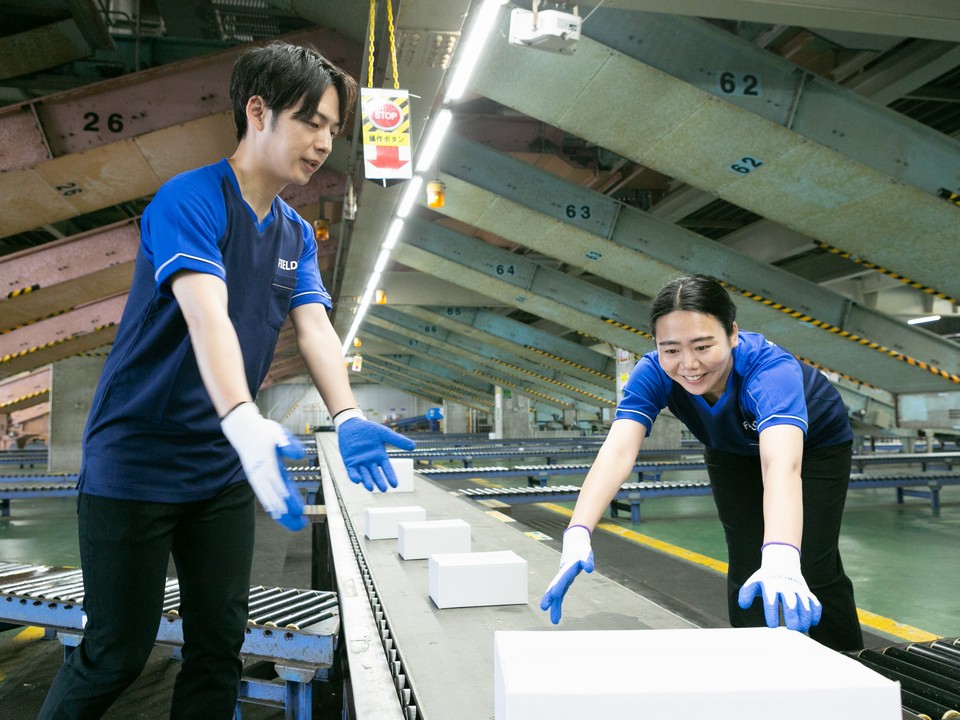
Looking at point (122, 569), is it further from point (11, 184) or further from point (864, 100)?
point (864, 100)

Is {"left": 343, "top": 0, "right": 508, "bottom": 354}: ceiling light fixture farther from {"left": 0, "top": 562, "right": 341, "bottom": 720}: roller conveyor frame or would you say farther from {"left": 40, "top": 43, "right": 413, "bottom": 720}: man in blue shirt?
{"left": 0, "top": 562, "right": 341, "bottom": 720}: roller conveyor frame

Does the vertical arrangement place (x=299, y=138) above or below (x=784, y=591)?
above

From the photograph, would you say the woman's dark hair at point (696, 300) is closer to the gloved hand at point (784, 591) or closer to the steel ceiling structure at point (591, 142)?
the gloved hand at point (784, 591)

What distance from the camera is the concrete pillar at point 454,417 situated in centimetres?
3784

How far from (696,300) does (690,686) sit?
4.21 ft

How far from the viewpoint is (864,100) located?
6227 millimetres

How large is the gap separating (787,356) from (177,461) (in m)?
1.82

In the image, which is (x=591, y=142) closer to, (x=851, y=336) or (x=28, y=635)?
(x=851, y=336)

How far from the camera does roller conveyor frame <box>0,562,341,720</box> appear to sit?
8.27 feet

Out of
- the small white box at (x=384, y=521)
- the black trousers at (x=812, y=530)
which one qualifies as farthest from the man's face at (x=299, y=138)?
the small white box at (x=384, y=521)

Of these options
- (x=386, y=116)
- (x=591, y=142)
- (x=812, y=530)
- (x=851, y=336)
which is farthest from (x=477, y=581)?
(x=851, y=336)

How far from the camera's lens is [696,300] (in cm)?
208

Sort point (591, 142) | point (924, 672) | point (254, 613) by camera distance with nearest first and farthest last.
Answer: point (924, 672) → point (254, 613) → point (591, 142)

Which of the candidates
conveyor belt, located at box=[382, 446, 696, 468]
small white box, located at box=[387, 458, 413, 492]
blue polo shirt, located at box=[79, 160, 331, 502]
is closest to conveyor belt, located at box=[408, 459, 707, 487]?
conveyor belt, located at box=[382, 446, 696, 468]
